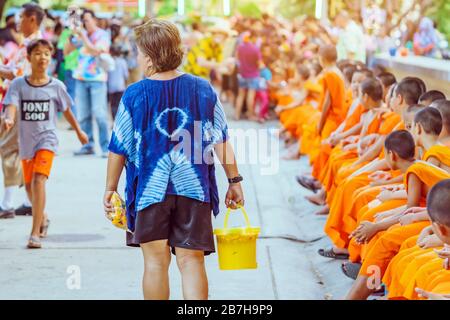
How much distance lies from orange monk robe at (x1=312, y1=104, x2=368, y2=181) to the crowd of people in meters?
0.01

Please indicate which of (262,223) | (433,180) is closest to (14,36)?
(262,223)

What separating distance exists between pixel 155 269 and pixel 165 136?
2.26ft

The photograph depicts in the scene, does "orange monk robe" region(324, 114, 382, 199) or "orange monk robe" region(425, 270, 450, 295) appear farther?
"orange monk robe" region(324, 114, 382, 199)

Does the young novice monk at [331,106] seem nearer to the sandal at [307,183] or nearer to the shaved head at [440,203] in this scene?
the sandal at [307,183]

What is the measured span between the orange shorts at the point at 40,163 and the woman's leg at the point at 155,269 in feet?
9.75

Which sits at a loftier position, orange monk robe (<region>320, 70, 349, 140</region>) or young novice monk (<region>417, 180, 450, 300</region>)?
young novice monk (<region>417, 180, 450, 300</region>)

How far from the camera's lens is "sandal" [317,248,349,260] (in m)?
8.23

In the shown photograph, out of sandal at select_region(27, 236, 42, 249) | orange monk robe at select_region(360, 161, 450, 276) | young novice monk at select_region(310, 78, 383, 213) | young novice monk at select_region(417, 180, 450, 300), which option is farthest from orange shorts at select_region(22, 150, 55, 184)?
young novice monk at select_region(417, 180, 450, 300)

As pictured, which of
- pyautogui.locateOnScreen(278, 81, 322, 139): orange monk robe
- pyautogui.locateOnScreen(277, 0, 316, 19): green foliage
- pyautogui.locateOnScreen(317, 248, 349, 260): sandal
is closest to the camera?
pyautogui.locateOnScreen(317, 248, 349, 260): sandal

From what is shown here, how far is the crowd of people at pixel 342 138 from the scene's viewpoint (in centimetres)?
605

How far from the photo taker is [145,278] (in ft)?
18.4

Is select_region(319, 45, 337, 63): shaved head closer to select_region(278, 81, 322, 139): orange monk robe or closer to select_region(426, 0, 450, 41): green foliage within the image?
select_region(278, 81, 322, 139): orange monk robe

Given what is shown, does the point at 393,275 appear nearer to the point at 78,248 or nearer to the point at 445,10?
the point at 78,248

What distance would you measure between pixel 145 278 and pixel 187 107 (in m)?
0.91
